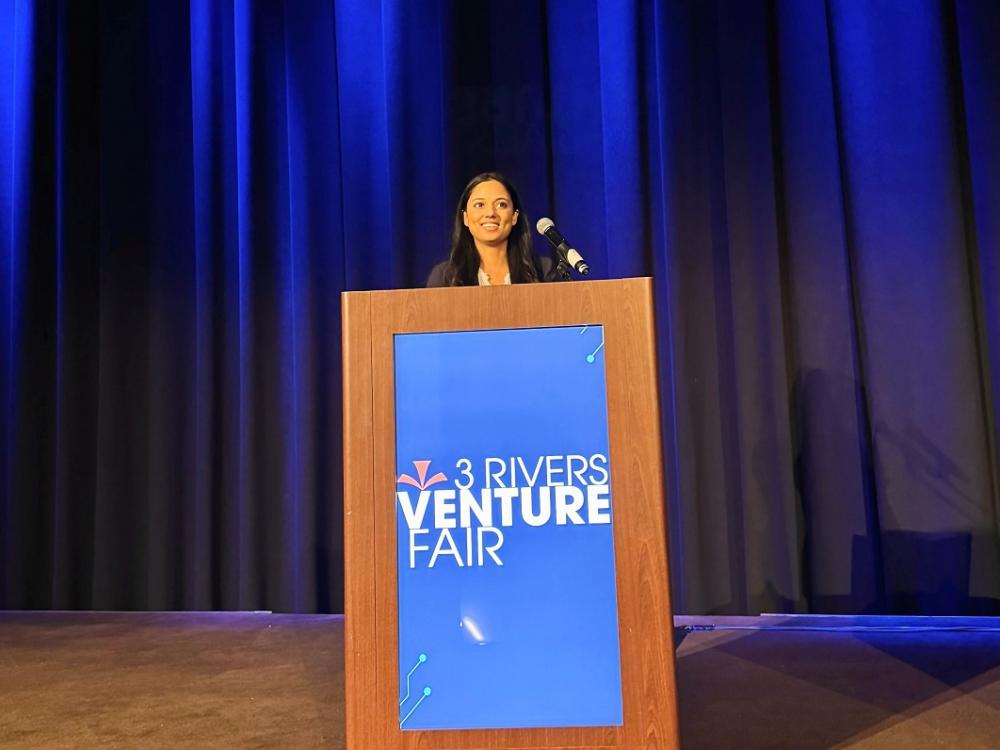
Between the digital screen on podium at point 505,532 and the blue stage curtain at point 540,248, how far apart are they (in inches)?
71.6

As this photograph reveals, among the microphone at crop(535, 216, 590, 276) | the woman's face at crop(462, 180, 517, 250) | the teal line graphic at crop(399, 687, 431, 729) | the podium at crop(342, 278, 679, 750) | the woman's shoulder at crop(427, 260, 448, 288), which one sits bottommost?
the teal line graphic at crop(399, 687, 431, 729)

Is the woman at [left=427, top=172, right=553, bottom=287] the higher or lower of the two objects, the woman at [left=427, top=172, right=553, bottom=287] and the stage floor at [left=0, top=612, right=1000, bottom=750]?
the higher

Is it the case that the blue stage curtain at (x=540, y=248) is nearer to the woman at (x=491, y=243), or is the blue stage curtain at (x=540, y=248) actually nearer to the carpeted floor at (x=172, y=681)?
the carpeted floor at (x=172, y=681)

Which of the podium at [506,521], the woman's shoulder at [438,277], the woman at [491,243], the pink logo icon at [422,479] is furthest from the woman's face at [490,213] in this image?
the pink logo icon at [422,479]

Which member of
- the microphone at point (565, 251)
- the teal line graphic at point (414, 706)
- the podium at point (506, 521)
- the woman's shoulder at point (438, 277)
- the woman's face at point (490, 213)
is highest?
the woman's face at point (490, 213)

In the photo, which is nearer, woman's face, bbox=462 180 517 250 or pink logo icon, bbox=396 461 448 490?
pink logo icon, bbox=396 461 448 490

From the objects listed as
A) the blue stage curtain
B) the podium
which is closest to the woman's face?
the podium

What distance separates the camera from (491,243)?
2244mm

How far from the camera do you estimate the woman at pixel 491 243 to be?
7.23ft

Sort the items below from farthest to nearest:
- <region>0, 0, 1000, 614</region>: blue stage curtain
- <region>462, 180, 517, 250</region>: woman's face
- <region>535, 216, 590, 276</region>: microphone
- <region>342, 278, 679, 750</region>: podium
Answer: <region>0, 0, 1000, 614</region>: blue stage curtain
<region>462, 180, 517, 250</region>: woman's face
<region>535, 216, 590, 276</region>: microphone
<region>342, 278, 679, 750</region>: podium

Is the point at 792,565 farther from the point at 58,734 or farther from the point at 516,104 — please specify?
the point at 58,734

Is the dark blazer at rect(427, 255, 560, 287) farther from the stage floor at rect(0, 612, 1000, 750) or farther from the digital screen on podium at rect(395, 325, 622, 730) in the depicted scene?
the stage floor at rect(0, 612, 1000, 750)

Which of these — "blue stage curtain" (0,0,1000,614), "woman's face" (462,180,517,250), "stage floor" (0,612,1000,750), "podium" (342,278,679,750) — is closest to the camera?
"podium" (342,278,679,750)

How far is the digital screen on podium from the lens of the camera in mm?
1354
